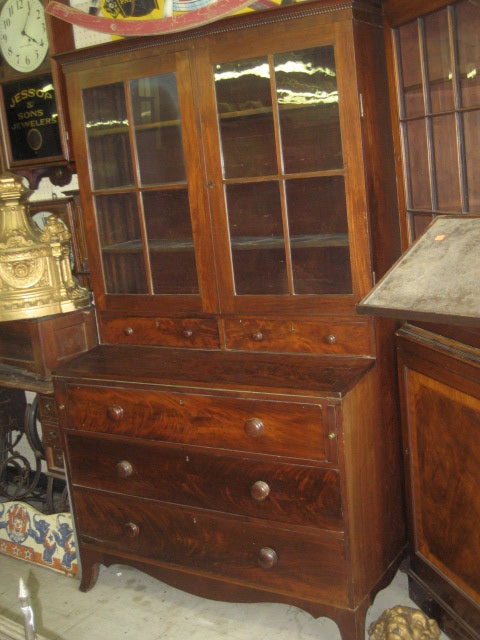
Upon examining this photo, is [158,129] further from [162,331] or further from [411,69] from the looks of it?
[411,69]

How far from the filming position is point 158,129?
106 inches

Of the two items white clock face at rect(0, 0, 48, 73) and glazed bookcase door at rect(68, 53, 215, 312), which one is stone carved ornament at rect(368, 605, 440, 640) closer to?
glazed bookcase door at rect(68, 53, 215, 312)

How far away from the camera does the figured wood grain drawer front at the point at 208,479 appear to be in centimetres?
236

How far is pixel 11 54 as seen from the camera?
10.6 ft

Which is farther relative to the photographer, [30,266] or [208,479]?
[30,266]

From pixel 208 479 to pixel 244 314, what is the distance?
607 mm

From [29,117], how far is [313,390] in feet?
6.21

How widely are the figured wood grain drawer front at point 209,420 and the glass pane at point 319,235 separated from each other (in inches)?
18.6

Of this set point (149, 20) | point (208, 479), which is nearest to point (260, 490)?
point (208, 479)

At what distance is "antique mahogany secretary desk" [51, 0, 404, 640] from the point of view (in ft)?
7.77

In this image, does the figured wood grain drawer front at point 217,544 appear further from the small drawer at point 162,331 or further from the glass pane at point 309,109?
the glass pane at point 309,109

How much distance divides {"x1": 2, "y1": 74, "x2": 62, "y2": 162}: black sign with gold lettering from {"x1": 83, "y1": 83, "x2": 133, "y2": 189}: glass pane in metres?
0.38

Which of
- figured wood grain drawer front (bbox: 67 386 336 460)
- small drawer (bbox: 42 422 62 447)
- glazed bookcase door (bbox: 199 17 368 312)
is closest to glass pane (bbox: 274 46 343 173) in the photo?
glazed bookcase door (bbox: 199 17 368 312)

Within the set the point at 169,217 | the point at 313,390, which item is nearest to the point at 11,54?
the point at 169,217
